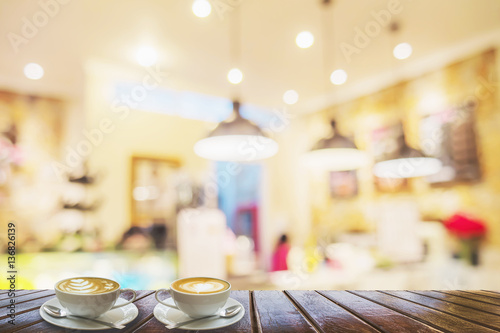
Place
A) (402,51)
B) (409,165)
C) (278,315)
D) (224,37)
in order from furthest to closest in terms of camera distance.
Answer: (402,51), (224,37), (409,165), (278,315)

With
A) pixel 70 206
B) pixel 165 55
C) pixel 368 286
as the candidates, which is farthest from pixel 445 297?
pixel 70 206

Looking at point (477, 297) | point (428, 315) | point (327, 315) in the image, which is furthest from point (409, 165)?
point (327, 315)

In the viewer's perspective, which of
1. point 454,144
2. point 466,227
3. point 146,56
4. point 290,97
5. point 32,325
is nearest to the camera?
point 32,325

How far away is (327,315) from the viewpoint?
85 centimetres

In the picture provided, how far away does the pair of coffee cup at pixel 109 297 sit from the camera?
0.75m

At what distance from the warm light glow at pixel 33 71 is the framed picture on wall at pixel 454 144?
15.9ft

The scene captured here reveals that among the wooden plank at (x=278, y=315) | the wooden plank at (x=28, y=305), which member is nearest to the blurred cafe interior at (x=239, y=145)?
the wooden plank at (x=278, y=315)

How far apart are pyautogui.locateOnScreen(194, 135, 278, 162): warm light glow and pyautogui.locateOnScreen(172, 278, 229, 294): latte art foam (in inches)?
39.8

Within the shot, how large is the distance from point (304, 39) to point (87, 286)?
3.41m

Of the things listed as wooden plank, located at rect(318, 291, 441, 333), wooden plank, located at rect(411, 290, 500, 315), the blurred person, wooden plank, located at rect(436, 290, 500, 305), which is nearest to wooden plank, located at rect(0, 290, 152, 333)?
wooden plank, located at rect(318, 291, 441, 333)

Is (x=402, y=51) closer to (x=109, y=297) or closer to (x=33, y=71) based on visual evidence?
(x=109, y=297)

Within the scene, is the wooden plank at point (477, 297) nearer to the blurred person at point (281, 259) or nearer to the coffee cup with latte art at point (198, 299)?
the coffee cup with latte art at point (198, 299)

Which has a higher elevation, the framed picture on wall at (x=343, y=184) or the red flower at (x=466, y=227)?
the framed picture on wall at (x=343, y=184)

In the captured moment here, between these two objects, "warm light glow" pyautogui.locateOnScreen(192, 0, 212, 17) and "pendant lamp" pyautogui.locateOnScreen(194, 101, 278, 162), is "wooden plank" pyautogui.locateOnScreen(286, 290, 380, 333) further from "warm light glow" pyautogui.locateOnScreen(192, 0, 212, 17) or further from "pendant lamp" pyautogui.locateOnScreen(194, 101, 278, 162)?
"warm light glow" pyautogui.locateOnScreen(192, 0, 212, 17)
